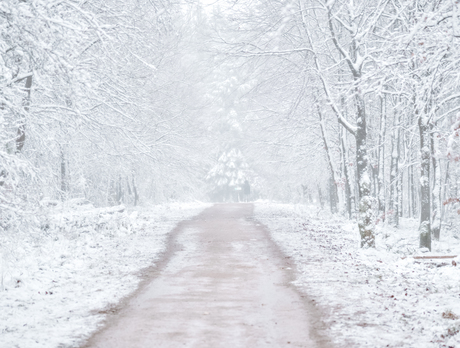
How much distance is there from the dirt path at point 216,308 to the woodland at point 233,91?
260 cm

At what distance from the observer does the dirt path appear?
240 inches

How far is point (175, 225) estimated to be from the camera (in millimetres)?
20562

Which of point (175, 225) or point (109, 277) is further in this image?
point (175, 225)

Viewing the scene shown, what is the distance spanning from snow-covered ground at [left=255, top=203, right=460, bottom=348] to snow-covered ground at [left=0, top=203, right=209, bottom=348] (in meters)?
3.63

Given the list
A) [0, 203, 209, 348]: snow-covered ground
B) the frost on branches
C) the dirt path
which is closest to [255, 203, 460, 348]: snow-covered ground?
the dirt path

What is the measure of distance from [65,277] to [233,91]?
14118 millimetres

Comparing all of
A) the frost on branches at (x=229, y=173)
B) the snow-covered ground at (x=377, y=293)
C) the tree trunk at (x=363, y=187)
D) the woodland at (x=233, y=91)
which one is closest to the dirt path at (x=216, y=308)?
the snow-covered ground at (x=377, y=293)

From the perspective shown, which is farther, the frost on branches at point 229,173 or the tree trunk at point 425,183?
the frost on branches at point 229,173

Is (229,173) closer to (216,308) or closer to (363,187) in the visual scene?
(363,187)

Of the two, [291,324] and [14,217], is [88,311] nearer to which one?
[14,217]

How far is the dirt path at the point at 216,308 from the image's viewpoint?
20.0 ft

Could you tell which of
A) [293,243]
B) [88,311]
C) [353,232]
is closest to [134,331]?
[88,311]

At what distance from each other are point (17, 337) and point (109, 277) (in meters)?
3.91

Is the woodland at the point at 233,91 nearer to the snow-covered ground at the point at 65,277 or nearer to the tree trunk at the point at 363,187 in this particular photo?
the tree trunk at the point at 363,187
